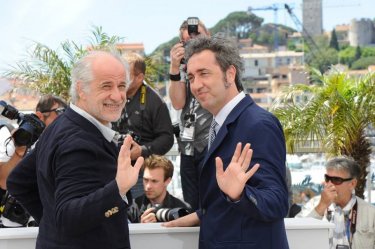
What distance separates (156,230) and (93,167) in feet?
2.77

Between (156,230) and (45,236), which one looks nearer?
(45,236)

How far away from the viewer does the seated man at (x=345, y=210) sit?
5812 millimetres

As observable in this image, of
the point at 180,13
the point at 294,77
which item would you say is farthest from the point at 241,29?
the point at 294,77

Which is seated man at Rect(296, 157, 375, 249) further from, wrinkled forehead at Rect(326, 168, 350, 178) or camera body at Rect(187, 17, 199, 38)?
camera body at Rect(187, 17, 199, 38)

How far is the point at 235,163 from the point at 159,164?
276 centimetres

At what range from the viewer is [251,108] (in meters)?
3.10

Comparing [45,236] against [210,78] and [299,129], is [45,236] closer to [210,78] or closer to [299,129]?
[210,78]

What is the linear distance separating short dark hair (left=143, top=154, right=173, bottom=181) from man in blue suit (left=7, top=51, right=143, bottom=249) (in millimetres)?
2385

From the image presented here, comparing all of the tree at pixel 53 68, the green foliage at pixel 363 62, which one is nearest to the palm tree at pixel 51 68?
the tree at pixel 53 68

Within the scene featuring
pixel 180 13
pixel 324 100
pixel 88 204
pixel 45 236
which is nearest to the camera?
pixel 88 204

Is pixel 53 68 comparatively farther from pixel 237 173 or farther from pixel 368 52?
pixel 368 52

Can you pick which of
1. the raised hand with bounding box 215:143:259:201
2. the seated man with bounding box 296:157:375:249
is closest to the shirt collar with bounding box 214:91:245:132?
the raised hand with bounding box 215:143:259:201

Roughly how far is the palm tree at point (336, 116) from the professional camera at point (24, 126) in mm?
4381

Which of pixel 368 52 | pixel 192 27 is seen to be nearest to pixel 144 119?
pixel 192 27
